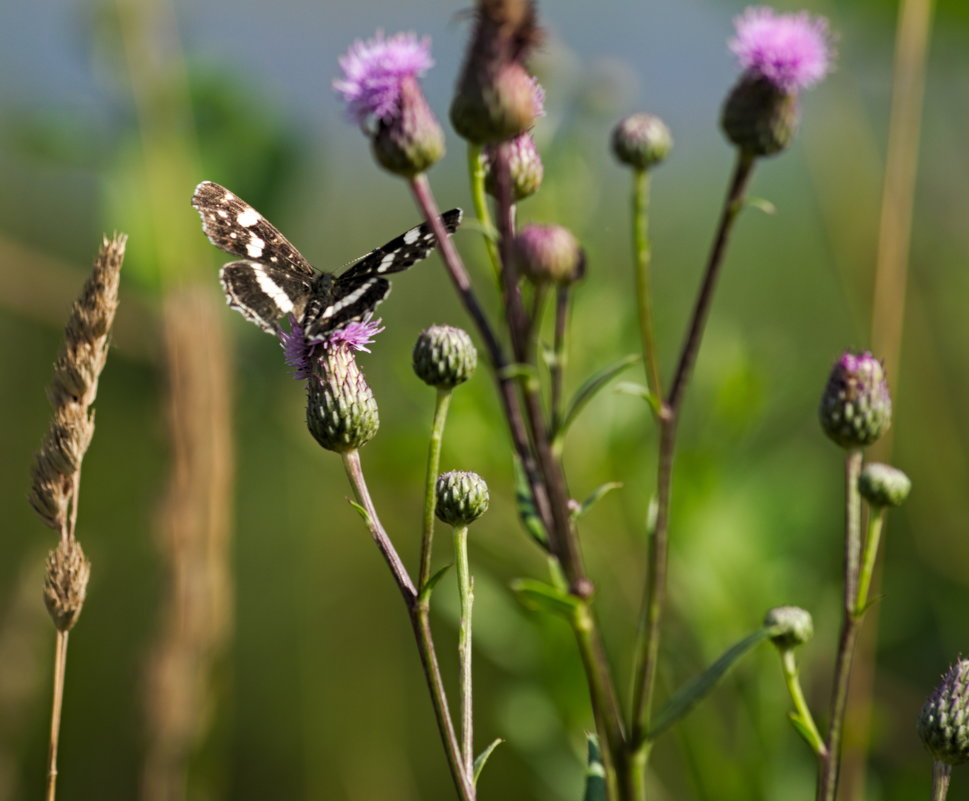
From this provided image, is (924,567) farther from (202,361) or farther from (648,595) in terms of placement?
(648,595)

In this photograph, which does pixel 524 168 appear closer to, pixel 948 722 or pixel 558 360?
pixel 558 360

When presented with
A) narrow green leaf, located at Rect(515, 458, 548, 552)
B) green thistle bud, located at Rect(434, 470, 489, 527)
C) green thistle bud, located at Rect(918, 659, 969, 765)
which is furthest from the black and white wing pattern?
green thistle bud, located at Rect(918, 659, 969, 765)

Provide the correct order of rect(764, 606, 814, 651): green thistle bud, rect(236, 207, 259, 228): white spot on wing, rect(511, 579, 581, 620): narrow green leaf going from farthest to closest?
rect(236, 207, 259, 228): white spot on wing → rect(764, 606, 814, 651): green thistle bud → rect(511, 579, 581, 620): narrow green leaf

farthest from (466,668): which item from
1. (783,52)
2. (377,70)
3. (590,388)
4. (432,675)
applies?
(783,52)

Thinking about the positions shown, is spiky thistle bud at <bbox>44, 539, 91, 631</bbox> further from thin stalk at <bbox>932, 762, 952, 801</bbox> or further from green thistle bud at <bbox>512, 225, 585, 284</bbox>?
thin stalk at <bbox>932, 762, 952, 801</bbox>

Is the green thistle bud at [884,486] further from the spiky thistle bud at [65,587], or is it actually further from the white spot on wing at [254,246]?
the white spot on wing at [254,246]

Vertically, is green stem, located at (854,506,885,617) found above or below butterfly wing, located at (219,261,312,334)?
below
